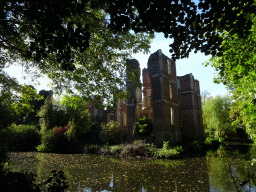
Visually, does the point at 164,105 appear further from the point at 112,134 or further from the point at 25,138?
the point at 25,138

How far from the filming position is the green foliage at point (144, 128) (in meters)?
18.9

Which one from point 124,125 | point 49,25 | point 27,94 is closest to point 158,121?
point 124,125

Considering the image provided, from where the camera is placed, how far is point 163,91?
63.5 feet

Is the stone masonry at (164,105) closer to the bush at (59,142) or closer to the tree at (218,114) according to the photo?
the tree at (218,114)

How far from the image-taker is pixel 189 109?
25047 millimetres

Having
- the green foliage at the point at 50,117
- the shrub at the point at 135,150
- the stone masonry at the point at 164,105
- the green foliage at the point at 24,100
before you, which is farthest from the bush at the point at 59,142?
the green foliage at the point at 24,100

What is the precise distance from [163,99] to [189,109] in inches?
318

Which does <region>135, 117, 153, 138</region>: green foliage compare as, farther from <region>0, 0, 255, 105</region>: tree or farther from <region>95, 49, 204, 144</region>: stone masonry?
<region>0, 0, 255, 105</region>: tree

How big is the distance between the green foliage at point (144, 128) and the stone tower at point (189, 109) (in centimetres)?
737

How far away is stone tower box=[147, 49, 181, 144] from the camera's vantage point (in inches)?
728

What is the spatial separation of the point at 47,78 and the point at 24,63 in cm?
106

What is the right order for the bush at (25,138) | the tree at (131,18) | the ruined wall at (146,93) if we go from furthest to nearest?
the ruined wall at (146,93)
the bush at (25,138)
the tree at (131,18)

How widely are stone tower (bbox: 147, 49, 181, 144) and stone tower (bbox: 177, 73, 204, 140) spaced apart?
12.9 ft

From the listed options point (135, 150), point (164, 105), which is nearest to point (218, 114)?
point (164, 105)
